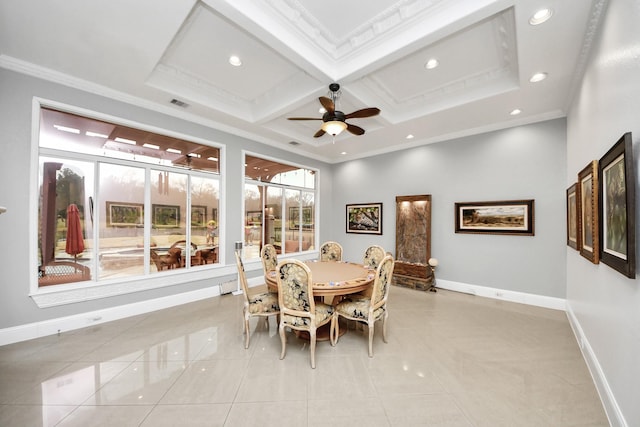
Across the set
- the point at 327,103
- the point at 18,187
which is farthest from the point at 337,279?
the point at 18,187

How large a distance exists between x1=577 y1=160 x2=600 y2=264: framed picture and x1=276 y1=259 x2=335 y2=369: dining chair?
2534 mm

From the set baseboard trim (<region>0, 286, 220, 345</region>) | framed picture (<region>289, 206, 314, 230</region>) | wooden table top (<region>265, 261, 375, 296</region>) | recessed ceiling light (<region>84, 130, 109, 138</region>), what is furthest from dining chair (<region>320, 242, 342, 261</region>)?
recessed ceiling light (<region>84, 130, 109, 138</region>)

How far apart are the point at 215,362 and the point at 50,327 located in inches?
92.6

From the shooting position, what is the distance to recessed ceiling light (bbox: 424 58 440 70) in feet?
10.1

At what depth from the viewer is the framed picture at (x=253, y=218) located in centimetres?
523

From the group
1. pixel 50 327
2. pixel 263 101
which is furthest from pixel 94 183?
pixel 263 101

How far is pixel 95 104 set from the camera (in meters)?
3.30

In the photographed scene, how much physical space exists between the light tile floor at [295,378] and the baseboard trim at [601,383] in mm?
65

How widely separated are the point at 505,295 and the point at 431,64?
13.6ft

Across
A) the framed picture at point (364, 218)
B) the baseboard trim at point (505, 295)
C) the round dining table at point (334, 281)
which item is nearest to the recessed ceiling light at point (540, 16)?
the round dining table at point (334, 281)

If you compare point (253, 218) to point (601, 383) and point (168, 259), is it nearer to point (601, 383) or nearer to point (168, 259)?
point (168, 259)

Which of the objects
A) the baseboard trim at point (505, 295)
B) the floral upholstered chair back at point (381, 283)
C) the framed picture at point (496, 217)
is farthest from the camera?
the framed picture at point (496, 217)

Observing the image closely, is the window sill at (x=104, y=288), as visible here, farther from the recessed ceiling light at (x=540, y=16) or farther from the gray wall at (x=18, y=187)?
the recessed ceiling light at (x=540, y=16)

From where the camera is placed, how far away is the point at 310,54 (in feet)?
9.39
